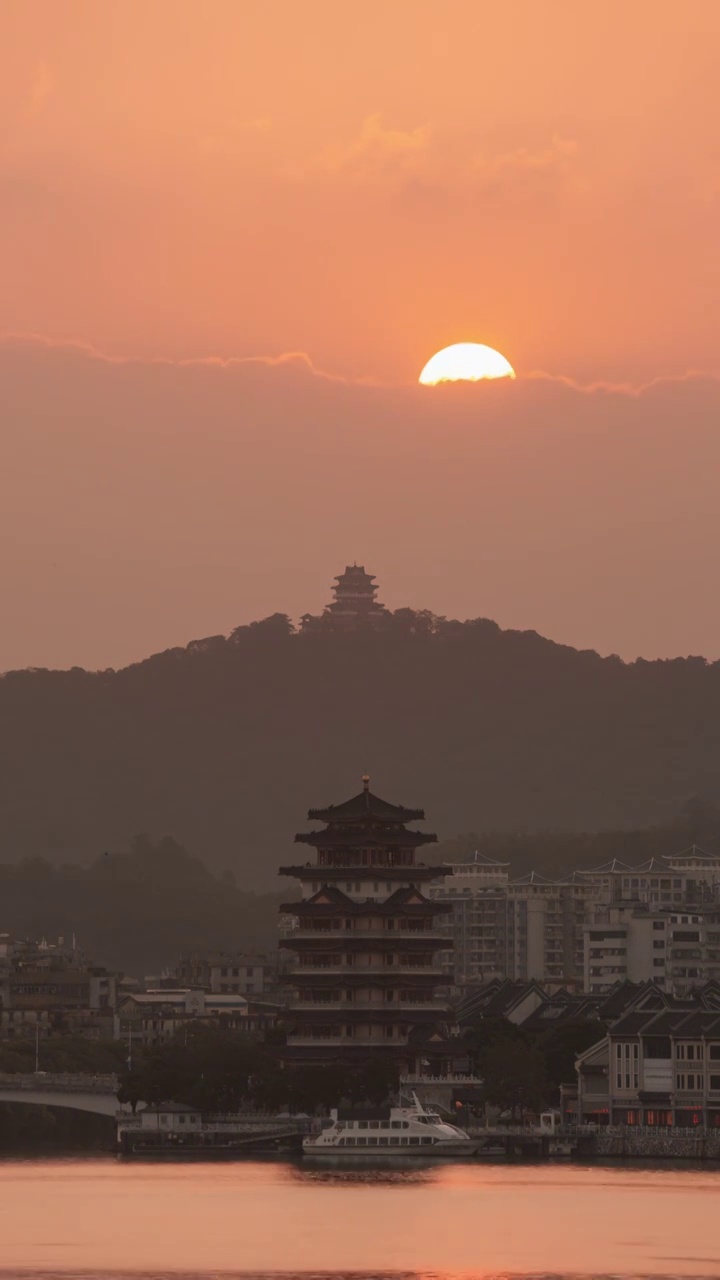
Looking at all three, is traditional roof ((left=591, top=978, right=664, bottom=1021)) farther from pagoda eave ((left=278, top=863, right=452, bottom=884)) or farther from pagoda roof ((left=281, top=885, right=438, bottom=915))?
pagoda eave ((left=278, top=863, right=452, bottom=884))

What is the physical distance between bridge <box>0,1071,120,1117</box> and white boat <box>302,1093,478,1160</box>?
1828 centimetres

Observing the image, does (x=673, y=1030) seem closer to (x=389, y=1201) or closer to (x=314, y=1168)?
(x=314, y=1168)

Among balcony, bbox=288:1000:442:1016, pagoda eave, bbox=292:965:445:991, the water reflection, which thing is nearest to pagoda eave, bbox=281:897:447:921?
pagoda eave, bbox=292:965:445:991

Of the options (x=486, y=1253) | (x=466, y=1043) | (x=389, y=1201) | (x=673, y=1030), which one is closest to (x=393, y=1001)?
(x=466, y=1043)

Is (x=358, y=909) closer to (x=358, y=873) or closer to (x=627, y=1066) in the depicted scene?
(x=358, y=873)

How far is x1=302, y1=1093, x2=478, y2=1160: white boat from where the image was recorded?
145000 mm

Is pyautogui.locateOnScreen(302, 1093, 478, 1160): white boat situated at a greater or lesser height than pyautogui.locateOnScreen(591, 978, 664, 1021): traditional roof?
lesser

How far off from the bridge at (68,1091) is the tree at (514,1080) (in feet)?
64.4

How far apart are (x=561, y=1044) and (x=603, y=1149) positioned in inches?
525

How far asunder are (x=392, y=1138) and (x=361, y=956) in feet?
54.6

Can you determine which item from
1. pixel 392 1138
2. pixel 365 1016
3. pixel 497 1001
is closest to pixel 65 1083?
pixel 365 1016

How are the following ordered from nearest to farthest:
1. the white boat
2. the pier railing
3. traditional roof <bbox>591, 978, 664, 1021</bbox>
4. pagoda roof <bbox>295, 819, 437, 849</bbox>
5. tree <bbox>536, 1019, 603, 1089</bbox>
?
1. the white boat
2. tree <bbox>536, 1019, 603, 1089</bbox>
3. pagoda roof <bbox>295, 819, 437, 849</bbox>
4. traditional roof <bbox>591, 978, 664, 1021</bbox>
5. the pier railing

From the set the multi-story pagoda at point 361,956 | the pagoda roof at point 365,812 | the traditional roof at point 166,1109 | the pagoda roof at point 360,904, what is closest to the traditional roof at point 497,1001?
the multi-story pagoda at point 361,956

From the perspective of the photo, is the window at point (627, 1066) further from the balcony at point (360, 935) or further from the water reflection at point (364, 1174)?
the water reflection at point (364, 1174)
